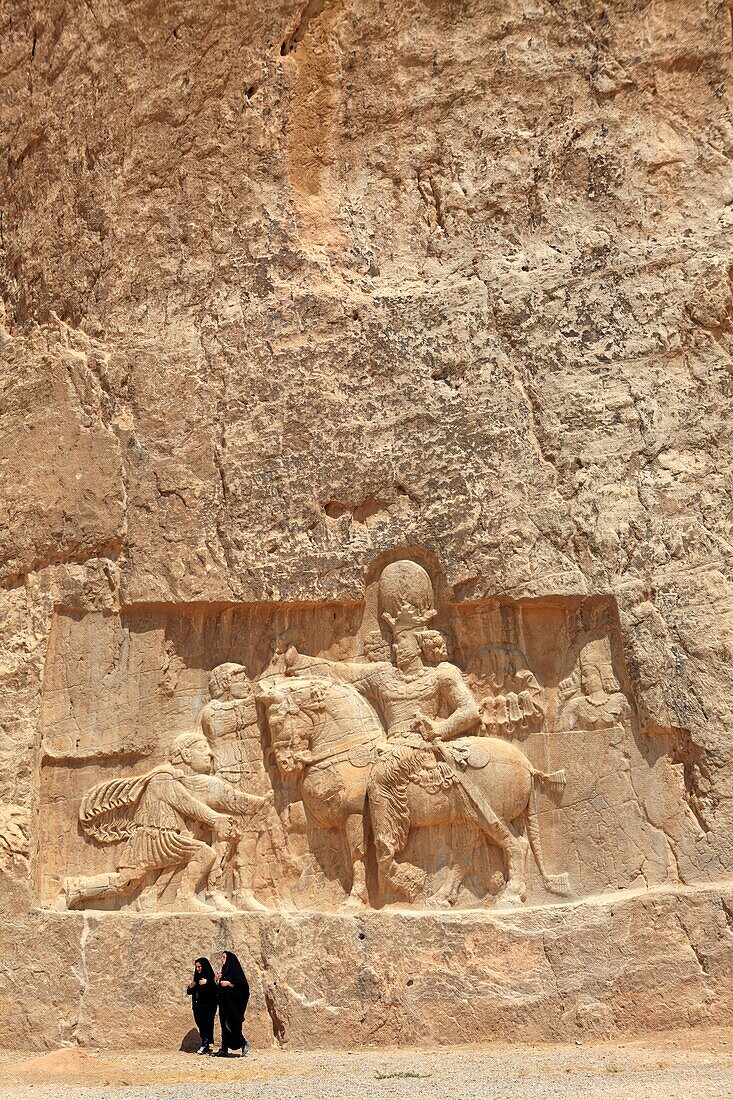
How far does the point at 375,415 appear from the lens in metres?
8.62

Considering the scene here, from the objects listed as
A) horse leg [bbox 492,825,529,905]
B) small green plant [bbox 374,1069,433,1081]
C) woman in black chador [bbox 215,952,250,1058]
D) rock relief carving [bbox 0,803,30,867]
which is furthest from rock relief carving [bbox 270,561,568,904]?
rock relief carving [bbox 0,803,30,867]

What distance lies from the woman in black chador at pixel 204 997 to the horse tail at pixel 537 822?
2049mm

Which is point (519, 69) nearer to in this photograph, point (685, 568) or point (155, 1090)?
point (685, 568)

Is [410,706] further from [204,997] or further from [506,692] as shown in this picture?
[204,997]

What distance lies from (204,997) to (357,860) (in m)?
1.22

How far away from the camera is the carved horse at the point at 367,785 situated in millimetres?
8008

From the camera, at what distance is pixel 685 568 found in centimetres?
818

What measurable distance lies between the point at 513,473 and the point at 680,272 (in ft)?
5.60

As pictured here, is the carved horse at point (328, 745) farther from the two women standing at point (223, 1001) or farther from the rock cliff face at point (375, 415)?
the two women standing at point (223, 1001)

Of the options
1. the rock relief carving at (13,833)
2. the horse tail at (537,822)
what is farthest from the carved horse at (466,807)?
the rock relief carving at (13,833)

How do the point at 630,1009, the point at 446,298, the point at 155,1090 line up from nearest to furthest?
1. the point at 155,1090
2. the point at 630,1009
3. the point at 446,298

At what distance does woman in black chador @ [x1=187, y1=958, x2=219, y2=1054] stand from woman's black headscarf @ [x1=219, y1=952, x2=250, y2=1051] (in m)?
0.05

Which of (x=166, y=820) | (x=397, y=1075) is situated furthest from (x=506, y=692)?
(x=397, y=1075)

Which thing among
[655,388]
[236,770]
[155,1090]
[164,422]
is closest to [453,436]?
[655,388]
